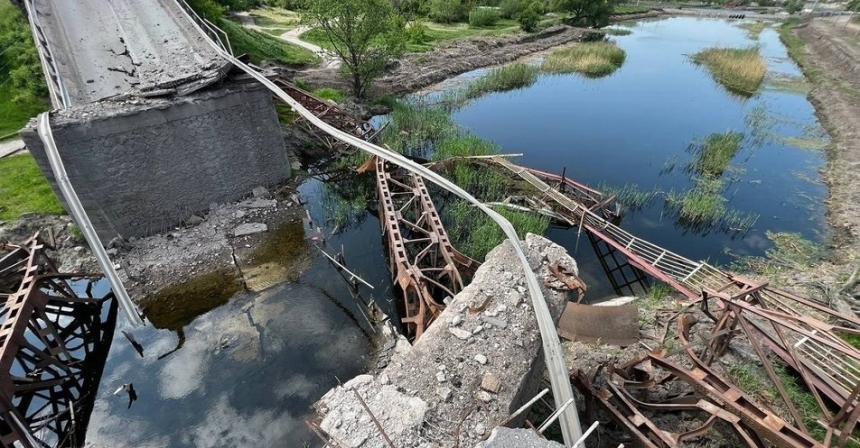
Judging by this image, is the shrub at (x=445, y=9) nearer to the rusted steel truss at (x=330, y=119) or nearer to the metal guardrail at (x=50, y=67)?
the rusted steel truss at (x=330, y=119)

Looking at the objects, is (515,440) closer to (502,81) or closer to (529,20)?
(502,81)

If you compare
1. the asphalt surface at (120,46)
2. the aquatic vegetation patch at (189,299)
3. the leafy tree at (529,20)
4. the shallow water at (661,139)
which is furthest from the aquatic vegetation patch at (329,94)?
the leafy tree at (529,20)

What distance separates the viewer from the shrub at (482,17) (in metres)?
45.2

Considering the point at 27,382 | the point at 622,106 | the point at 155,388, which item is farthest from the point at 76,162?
the point at 622,106

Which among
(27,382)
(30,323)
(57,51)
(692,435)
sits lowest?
(692,435)

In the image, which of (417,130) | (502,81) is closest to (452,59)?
(502,81)

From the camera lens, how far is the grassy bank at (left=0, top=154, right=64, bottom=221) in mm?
11234

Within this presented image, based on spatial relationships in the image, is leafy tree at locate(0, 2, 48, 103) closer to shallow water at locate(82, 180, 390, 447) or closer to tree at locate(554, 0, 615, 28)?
shallow water at locate(82, 180, 390, 447)

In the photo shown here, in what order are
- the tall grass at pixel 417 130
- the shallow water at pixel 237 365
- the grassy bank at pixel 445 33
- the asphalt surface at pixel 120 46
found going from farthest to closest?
the grassy bank at pixel 445 33 → the tall grass at pixel 417 130 → the asphalt surface at pixel 120 46 → the shallow water at pixel 237 365

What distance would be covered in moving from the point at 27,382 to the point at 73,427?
48.5 inches

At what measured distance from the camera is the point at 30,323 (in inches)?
281

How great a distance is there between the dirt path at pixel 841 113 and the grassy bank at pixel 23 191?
25042mm

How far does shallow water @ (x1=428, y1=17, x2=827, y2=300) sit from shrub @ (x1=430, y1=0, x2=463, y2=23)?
20558mm

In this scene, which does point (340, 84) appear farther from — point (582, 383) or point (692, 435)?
point (692, 435)
